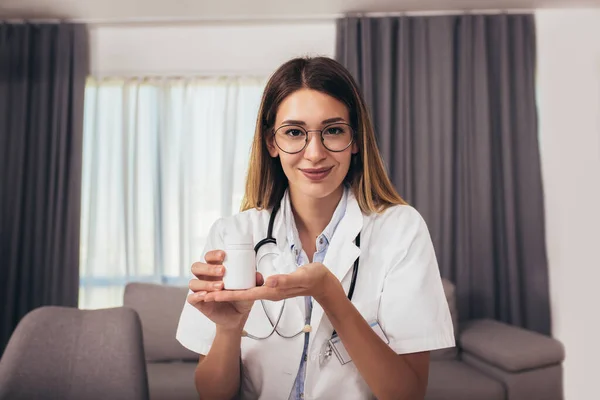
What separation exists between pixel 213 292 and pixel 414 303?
20.3 inches

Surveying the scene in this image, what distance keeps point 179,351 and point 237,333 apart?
206 cm

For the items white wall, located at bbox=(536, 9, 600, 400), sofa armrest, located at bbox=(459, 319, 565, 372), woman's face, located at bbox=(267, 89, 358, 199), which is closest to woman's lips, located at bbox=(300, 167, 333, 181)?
woman's face, located at bbox=(267, 89, 358, 199)

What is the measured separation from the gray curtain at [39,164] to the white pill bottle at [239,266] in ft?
10.2

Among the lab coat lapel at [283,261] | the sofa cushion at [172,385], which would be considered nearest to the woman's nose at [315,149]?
the lab coat lapel at [283,261]

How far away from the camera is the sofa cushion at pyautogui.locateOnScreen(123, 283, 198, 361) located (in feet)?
9.84

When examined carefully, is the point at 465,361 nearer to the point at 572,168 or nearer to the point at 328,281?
the point at 572,168

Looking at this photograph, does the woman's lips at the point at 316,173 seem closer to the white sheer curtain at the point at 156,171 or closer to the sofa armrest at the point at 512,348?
the sofa armrest at the point at 512,348

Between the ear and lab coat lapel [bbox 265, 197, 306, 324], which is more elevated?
the ear

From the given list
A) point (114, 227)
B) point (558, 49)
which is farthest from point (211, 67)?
point (558, 49)

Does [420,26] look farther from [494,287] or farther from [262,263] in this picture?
[262,263]

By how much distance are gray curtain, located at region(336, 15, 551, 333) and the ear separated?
2311mm

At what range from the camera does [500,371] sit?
8.95 feet

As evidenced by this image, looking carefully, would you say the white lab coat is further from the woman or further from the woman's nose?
the woman's nose

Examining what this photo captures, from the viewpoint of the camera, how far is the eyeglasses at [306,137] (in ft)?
4.08
